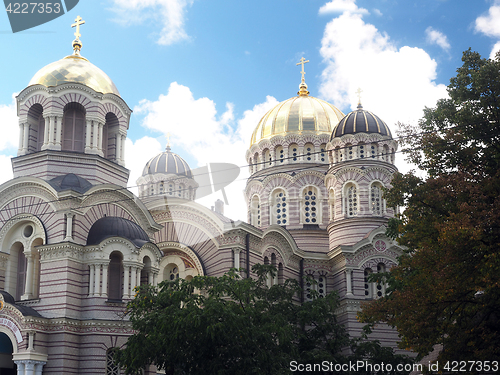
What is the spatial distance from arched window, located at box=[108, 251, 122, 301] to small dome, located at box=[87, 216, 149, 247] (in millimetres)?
871

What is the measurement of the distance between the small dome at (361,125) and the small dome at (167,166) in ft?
41.0

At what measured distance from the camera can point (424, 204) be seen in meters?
16.8

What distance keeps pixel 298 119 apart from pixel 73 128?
1585 cm

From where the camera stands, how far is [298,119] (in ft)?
128

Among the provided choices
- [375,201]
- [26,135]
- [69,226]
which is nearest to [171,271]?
[69,226]

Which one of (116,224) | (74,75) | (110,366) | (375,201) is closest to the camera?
(110,366)

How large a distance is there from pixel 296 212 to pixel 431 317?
2139 centimetres

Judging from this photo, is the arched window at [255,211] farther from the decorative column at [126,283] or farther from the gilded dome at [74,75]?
the decorative column at [126,283]

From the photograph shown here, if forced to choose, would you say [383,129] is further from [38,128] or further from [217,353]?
[217,353]

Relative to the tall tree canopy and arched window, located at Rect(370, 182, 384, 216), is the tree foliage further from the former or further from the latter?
arched window, located at Rect(370, 182, 384, 216)

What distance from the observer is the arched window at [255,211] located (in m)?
37.7

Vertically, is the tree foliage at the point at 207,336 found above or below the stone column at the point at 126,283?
below

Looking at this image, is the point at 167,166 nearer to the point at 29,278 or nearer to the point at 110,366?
the point at 29,278

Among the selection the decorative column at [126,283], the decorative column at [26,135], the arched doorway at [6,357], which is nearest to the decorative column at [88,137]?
the decorative column at [26,135]
